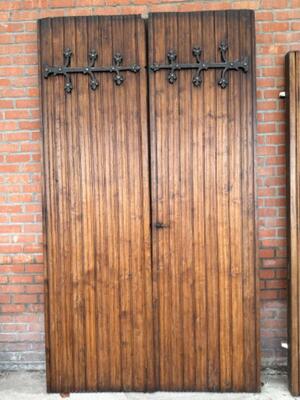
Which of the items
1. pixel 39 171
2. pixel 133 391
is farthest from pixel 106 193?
pixel 133 391

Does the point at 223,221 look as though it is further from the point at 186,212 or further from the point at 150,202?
the point at 150,202

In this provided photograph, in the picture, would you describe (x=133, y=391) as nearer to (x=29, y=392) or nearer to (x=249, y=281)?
(x=29, y=392)

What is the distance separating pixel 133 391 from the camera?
110 inches

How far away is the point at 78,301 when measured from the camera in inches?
110

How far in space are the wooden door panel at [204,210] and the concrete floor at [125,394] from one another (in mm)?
60

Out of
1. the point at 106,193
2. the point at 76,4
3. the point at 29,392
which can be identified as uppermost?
the point at 76,4

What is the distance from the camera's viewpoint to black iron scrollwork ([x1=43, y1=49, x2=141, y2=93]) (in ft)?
8.89

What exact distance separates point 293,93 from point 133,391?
2.22 m

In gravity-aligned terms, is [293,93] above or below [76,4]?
below

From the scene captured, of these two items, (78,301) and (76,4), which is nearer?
(78,301)

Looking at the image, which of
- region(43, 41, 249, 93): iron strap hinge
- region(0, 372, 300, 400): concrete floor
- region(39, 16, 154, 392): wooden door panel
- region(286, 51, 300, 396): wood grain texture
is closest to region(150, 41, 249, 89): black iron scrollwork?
region(43, 41, 249, 93): iron strap hinge

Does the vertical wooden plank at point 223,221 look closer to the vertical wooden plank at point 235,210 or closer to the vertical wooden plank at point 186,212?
the vertical wooden plank at point 235,210

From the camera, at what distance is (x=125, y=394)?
9.11 feet

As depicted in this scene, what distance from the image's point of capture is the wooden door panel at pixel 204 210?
2.71 meters
